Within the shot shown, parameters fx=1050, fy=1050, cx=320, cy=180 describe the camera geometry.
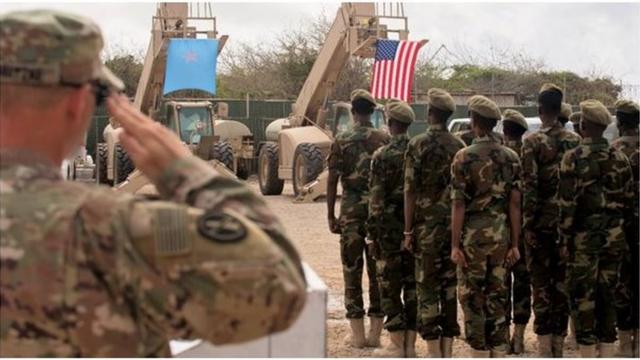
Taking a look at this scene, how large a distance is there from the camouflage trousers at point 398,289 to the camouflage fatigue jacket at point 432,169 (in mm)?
502

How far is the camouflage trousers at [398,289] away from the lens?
6.66 m

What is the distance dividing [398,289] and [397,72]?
8.17 m

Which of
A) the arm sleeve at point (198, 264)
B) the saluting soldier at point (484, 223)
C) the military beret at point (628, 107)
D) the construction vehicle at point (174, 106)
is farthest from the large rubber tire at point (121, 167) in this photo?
the arm sleeve at point (198, 264)

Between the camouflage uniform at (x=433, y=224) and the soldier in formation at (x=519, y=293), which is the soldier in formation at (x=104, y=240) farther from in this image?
the soldier in formation at (x=519, y=293)

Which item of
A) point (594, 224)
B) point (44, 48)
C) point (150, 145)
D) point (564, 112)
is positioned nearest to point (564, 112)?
point (564, 112)

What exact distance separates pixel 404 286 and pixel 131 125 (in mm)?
5123

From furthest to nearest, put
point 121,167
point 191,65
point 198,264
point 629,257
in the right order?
point 121,167 < point 191,65 < point 629,257 < point 198,264

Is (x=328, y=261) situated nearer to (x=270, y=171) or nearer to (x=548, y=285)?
(x=548, y=285)

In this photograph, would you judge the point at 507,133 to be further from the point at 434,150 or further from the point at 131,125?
the point at 131,125

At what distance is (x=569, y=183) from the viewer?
620cm

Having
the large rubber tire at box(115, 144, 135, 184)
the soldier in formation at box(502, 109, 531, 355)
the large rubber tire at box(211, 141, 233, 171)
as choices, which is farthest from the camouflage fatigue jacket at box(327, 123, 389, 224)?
the large rubber tire at box(115, 144, 135, 184)

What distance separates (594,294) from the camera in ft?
20.6

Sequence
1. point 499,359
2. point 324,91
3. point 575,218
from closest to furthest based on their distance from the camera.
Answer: point 499,359 < point 575,218 < point 324,91

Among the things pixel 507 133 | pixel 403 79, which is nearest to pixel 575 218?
pixel 507 133
